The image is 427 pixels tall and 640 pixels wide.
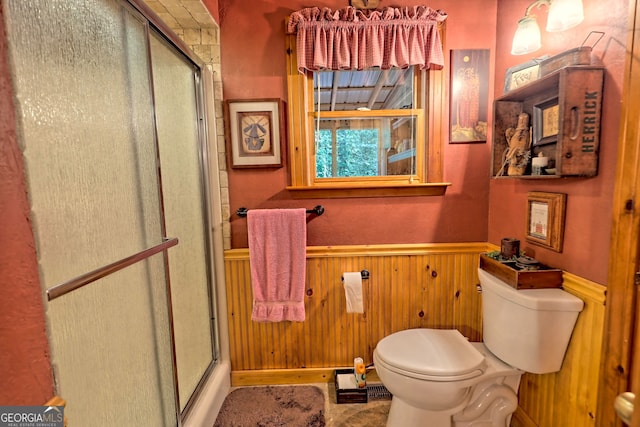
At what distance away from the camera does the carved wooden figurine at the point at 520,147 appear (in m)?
1.27

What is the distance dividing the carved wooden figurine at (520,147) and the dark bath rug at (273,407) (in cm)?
154

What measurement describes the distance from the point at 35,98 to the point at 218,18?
1170mm

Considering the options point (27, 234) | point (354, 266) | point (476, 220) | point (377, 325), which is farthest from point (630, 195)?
point (27, 234)

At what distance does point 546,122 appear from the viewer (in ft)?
3.86

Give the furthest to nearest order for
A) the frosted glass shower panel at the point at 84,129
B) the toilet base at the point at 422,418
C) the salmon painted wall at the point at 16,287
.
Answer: the toilet base at the point at 422,418 < the frosted glass shower panel at the point at 84,129 < the salmon painted wall at the point at 16,287

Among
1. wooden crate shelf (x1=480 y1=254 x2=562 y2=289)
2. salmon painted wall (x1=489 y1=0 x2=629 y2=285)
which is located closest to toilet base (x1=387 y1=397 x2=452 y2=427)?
wooden crate shelf (x1=480 y1=254 x2=562 y2=289)

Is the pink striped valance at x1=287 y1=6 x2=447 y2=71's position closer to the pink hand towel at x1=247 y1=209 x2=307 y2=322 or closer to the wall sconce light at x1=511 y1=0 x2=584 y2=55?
the wall sconce light at x1=511 y1=0 x2=584 y2=55

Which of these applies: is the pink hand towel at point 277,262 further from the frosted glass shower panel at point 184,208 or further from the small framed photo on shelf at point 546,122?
the small framed photo on shelf at point 546,122

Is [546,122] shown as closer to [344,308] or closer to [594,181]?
[594,181]

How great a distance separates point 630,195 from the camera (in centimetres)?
88

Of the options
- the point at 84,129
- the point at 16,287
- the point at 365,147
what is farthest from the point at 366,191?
the point at 16,287

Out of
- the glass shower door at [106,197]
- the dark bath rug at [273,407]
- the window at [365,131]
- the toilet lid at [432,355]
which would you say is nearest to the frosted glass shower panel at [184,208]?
the glass shower door at [106,197]

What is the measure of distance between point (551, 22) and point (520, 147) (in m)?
0.47

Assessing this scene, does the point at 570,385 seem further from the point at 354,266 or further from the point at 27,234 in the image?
the point at 27,234
